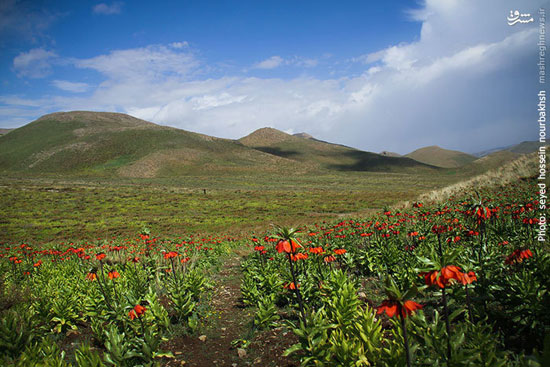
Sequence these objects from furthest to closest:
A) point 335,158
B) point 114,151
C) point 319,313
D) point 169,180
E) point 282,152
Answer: point 282,152, point 335,158, point 114,151, point 169,180, point 319,313

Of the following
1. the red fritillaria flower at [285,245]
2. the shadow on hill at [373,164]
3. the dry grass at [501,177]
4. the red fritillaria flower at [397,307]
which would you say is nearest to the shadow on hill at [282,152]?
the shadow on hill at [373,164]

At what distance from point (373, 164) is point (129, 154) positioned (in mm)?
124217

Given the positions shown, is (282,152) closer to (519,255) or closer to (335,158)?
(335,158)

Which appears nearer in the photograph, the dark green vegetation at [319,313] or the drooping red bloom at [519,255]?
the dark green vegetation at [319,313]

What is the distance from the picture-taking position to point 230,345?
4980mm

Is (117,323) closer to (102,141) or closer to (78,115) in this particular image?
(102,141)

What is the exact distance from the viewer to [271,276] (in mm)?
6691

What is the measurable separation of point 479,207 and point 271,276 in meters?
4.48

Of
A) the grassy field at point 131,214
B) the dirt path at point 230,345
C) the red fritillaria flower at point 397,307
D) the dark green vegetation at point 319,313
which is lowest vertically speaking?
the grassy field at point 131,214

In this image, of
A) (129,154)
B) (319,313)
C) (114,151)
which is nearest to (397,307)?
(319,313)

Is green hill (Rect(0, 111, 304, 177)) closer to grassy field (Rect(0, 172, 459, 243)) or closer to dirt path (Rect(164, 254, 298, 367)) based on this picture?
grassy field (Rect(0, 172, 459, 243))

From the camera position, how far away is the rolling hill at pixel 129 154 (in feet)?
343

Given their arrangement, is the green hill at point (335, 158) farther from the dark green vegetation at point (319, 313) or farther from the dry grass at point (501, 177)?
the dark green vegetation at point (319, 313)

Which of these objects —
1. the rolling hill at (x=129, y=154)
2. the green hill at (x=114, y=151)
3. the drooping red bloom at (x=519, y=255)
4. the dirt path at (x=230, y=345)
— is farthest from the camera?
the rolling hill at (x=129, y=154)
